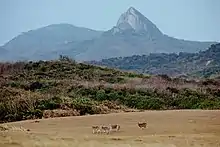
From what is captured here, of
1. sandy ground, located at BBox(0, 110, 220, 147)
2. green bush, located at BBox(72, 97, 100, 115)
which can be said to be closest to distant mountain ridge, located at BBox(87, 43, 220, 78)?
green bush, located at BBox(72, 97, 100, 115)

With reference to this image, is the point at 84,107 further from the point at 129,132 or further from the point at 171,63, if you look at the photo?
the point at 171,63

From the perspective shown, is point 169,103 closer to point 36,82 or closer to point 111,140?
point 36,82

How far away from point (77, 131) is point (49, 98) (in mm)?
8884

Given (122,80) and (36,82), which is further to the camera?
(122,80)

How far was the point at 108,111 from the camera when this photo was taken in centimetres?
2539

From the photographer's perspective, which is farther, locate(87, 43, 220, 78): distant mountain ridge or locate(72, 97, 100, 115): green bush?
locate(87, 43, 220, 78): distant mountain ridge

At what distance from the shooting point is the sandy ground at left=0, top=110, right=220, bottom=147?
13.4 metres

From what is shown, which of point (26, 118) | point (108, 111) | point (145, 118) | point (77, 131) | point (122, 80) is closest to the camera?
point (77, 131)

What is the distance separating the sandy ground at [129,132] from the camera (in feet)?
44.1

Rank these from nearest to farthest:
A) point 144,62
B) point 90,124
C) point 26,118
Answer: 1. point 90,124
2. point 26,118
3. point 144,62

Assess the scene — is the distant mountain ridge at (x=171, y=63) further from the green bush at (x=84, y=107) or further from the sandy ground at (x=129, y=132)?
the sandy ground at (x=129, y=132)

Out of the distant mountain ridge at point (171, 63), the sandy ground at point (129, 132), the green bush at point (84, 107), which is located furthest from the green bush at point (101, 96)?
the distant mountain ridge at point (171, 63)

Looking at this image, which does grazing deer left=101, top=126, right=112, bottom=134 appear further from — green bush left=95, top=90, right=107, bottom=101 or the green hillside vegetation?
green bush left=95, top=90, right=107, bottom=101

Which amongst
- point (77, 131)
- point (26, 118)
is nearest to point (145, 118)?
point (77, 131)
